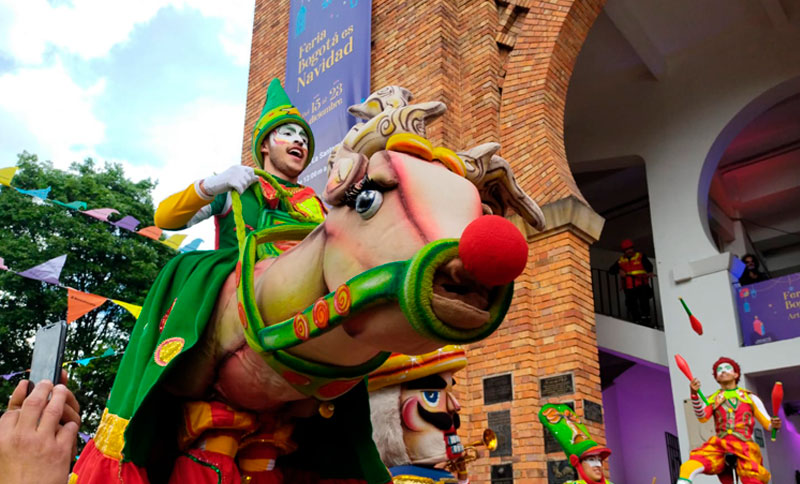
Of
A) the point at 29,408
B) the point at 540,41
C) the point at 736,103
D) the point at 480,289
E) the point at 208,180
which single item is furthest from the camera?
the point at 736,103

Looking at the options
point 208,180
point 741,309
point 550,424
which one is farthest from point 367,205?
point 741,309

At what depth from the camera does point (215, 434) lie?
2.07 metres

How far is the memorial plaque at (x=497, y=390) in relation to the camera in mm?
6480

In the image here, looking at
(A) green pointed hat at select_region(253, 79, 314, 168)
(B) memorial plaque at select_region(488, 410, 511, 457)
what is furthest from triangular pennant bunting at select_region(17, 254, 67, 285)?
(A) green pointed hat at select_region(253, 79, 314, 168)

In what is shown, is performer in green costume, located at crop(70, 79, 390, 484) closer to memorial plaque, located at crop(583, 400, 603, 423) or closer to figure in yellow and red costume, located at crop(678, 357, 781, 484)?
memorial plaque, located at crop(583, 400, 603, 423)

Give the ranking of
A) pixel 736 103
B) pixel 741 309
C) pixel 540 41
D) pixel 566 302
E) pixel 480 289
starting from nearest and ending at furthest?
pixel 480 289 < pixel 566 302 < pixel 540 41 < pixel 741 309 < pixel 736 103

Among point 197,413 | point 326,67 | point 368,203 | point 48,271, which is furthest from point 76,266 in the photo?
point 368,203

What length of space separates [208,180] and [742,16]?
1113 centimetres

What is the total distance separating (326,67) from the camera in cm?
947

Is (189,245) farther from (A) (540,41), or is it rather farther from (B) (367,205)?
(B) (367,205)

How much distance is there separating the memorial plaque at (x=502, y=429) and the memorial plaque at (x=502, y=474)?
116 mm

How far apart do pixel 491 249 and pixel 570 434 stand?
441cm

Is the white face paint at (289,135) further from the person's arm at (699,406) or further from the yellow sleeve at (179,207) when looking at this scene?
the person's arm at (699,406)

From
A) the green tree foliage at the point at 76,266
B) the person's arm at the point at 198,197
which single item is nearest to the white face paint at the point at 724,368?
the person's arm at the point at 198,197
